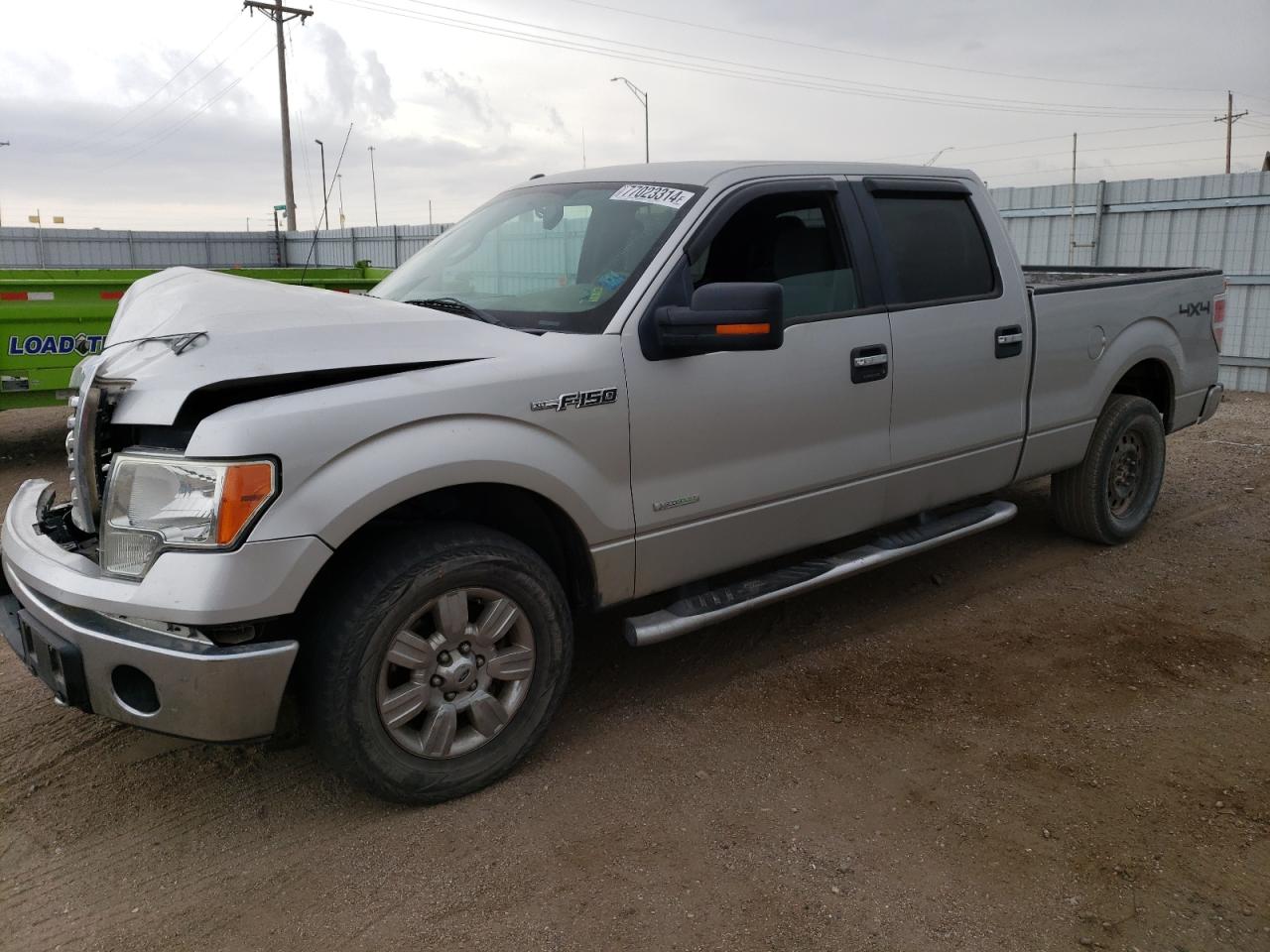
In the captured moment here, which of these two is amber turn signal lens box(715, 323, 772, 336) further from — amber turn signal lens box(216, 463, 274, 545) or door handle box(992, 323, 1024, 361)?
door handle box(992, 323, 1024, 361)

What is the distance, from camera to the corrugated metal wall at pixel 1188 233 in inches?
447

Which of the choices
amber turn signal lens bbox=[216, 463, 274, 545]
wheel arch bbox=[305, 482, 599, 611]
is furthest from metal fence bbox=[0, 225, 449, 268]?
amber turn signal lens bbox=[216, 463, 274, 545]

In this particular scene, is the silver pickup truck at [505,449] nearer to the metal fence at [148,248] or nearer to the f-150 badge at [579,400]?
the f-150 badge at [579,400]

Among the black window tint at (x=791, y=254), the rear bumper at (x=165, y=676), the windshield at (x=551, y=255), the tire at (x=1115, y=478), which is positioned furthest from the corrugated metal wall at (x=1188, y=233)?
the rear bumper at (x=165, y=676)

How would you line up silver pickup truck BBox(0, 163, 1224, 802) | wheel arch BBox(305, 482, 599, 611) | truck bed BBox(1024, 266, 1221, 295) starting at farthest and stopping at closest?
truck bed BBox(1024, 266, 1221, 295), wheel arch BBox(305, 482, 599, 611), silver pickup truck BBox(0, 163, 1224, 802)

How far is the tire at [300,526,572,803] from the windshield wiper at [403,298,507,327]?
0.80 meters

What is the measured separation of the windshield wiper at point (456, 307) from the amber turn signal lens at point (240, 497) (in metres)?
1.07

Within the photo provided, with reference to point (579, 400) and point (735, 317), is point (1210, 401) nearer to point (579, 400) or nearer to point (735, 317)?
point (735, 317)

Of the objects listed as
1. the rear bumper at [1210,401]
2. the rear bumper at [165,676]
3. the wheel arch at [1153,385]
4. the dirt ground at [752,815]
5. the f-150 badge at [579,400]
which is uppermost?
the f-150 badge at [579,400]

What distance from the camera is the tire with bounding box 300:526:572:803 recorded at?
288cm

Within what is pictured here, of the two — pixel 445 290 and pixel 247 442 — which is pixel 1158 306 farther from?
pixel 247 442

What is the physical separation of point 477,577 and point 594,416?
64cm

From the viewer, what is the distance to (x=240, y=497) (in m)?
2.63

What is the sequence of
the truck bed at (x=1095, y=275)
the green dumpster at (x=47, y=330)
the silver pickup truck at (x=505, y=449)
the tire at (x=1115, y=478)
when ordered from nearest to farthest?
the silver pickup truck at (x=505, y=449) < the truck bed at (x=1095, y=275) < the tire at (x=1115, y=478) < the green dumpster at (x=47, y=330)
